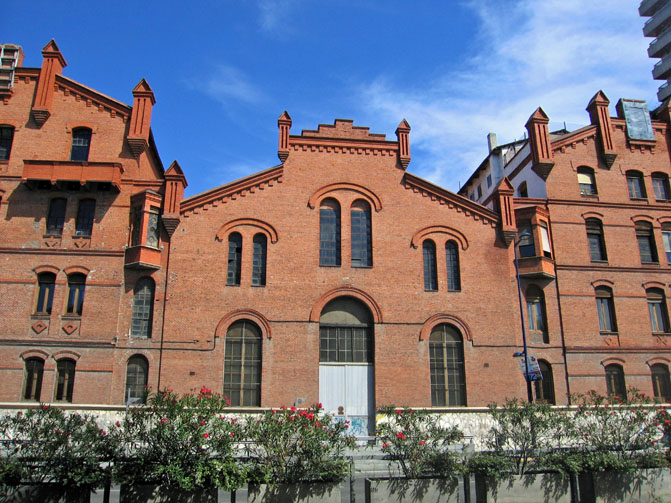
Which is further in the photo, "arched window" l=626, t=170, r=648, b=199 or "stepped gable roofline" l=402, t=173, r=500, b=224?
"arched window" l=626, t=170, r=648, b=199

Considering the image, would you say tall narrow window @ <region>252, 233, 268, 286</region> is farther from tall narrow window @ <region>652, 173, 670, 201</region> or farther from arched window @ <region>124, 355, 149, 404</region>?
tall narrow window @ <region>652, 173, 670, 201</region>

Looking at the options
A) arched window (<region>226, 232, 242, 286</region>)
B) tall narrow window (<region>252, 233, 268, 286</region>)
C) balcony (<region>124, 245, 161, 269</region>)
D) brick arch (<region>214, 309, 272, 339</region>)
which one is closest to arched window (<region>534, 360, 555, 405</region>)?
brick arch (<region>214, 309, 272, 339</region>)

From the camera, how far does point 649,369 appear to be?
26.1 metres

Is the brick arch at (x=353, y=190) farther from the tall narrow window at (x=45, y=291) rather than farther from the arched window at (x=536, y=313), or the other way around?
the tall narrow window at (x=45, y=291)

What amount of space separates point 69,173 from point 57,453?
16060 millimetres

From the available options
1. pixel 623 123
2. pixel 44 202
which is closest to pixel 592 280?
pixel 623 123

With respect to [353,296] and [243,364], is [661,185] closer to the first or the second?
[353,296]

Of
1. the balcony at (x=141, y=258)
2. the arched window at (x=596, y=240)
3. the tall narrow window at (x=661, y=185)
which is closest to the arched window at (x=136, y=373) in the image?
the balcony at (x=141, y=258)

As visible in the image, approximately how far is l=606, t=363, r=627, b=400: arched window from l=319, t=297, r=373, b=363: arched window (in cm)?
1148

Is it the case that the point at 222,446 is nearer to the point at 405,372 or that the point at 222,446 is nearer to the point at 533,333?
the point at 405,372

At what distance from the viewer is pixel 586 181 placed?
28.7m

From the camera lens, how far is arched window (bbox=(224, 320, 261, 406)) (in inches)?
929

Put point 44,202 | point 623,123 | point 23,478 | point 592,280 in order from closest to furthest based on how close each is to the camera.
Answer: point 23,478, point 44,202, point 592,280, point 623,123

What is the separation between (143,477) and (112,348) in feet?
41.4
